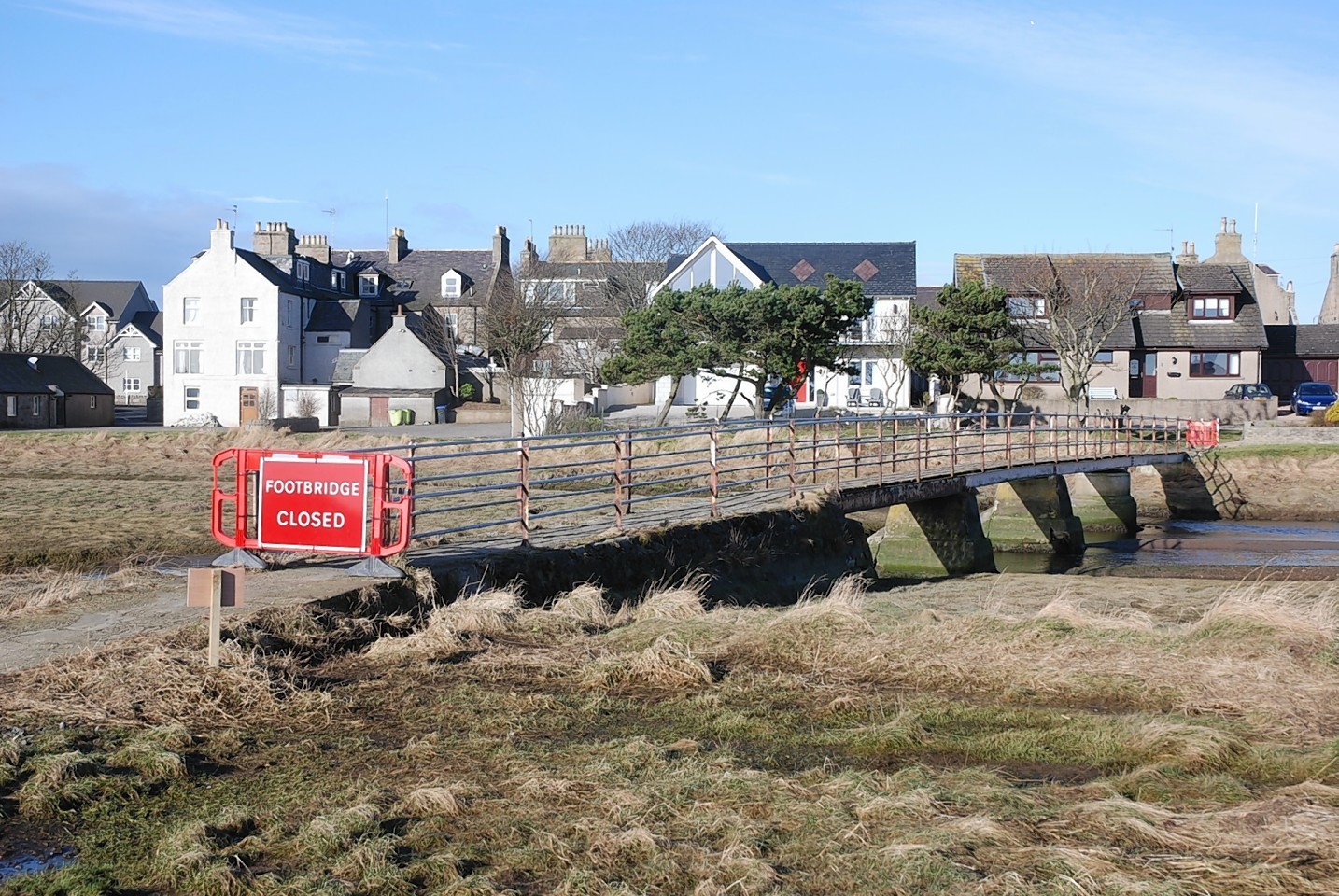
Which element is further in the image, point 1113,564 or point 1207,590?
point 1113,564

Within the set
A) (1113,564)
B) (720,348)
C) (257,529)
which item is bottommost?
(1113,564)

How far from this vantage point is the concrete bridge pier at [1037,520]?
28688 mm

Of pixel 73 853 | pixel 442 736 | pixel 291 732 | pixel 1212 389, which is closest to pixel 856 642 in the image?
pixel 442 736

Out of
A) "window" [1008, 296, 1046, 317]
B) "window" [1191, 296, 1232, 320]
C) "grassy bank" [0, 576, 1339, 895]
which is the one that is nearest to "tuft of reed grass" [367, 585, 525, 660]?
"grassy bank" [0, 576, 1339, 895]

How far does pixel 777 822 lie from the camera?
5816 mm

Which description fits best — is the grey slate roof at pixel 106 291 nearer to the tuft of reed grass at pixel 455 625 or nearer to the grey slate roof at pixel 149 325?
the grey slate roof at pixel 149 325

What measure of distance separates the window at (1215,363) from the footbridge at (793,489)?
2044 centimetres

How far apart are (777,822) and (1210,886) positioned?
1.84 m

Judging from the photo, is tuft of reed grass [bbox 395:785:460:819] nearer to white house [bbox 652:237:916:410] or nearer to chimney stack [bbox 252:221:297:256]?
white house [bbox 652:237:916:410]

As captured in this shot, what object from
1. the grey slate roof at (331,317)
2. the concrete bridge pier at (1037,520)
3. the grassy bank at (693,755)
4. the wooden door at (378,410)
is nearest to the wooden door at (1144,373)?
the concrete bridge pier at (1037,520)

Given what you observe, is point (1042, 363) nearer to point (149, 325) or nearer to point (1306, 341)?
point (1306, 341)

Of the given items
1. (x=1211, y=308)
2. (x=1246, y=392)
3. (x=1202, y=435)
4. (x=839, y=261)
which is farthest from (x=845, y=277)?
(x=1202, y=435)

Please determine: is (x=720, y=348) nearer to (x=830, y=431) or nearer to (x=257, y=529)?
(x=830, y=431)

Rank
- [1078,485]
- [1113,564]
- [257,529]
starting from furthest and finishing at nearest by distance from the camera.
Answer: [1078,485]
[1113,564]
[257,529]
